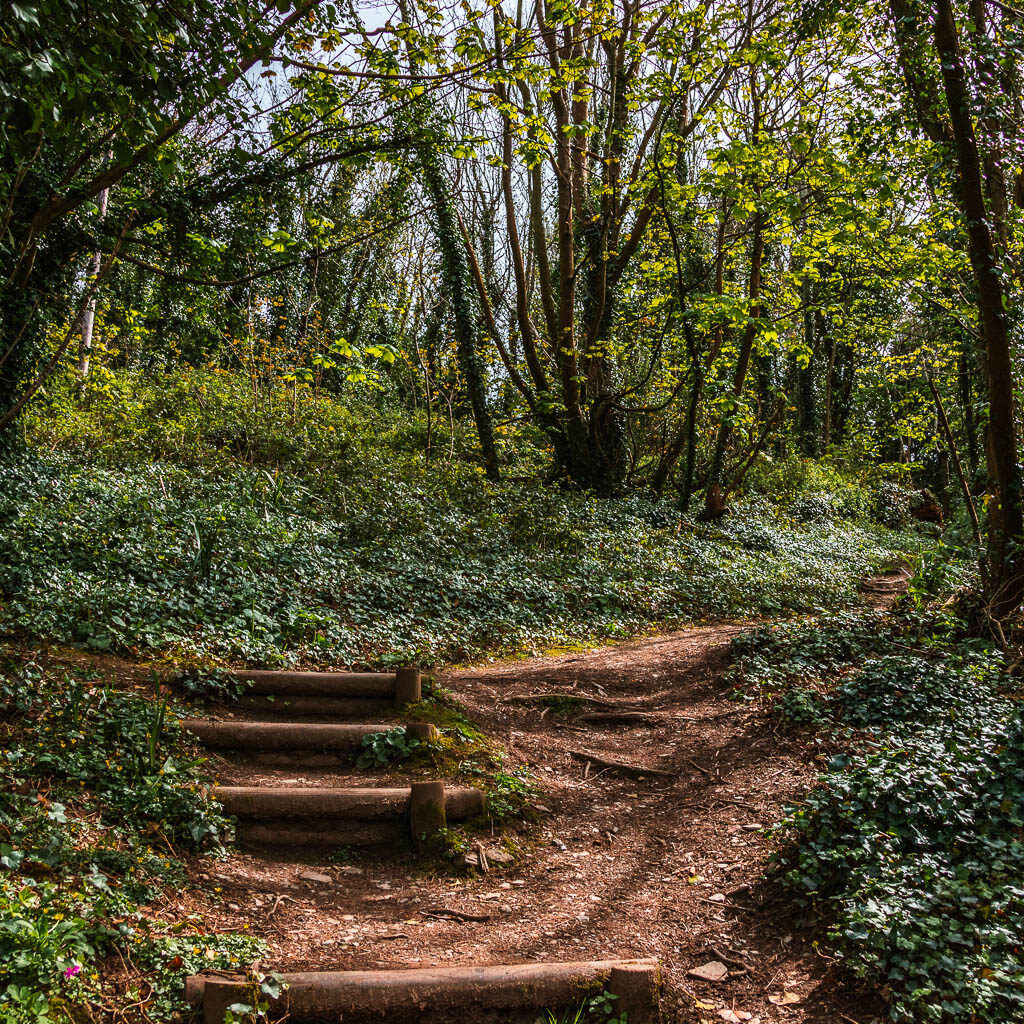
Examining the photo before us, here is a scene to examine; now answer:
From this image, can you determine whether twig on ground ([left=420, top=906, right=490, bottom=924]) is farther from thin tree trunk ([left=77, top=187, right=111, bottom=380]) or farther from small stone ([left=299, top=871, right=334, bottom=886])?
thin tree trunk ([left=77, top=187, right=111, bottom=380])

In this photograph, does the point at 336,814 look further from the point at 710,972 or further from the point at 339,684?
the point at 710,972

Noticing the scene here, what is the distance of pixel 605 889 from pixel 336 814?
170 cm

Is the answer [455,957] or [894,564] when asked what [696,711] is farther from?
[894,564]

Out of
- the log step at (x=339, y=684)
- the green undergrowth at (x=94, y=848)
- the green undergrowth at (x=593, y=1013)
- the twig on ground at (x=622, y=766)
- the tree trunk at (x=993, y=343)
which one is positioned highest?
the tree trunk at (x=993, y=343)

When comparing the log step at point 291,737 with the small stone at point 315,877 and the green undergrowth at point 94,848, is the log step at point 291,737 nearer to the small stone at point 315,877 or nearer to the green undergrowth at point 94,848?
the green undergrowth at point 94,848

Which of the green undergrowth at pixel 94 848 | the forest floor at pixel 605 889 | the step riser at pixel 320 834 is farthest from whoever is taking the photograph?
the step riser at pixel 320 834

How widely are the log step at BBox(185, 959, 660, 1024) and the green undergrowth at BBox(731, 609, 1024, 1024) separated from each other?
1013 millimetres

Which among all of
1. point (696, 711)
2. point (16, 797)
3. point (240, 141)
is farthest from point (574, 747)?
point (240, 141)

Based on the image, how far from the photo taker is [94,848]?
142 inches

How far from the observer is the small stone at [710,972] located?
11.6 ft

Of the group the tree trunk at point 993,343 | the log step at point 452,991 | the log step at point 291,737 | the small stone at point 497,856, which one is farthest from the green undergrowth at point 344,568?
the tree trunk at point 993,343

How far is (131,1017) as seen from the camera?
9.39ft

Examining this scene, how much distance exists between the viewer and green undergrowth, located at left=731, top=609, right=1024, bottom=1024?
302 centimetres

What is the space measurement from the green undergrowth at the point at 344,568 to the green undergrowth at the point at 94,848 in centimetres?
133
